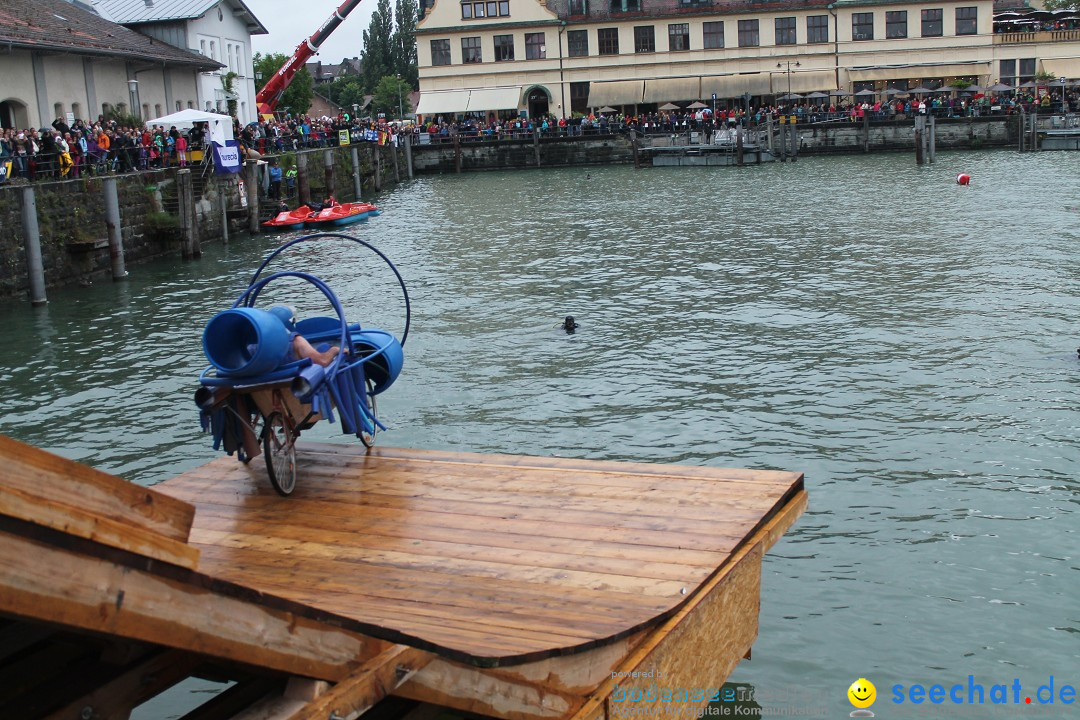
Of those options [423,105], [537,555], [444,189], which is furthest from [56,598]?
[423,105]

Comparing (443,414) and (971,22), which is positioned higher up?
(971,22)

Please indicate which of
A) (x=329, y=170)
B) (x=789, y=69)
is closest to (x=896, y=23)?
(x=789, y=69)

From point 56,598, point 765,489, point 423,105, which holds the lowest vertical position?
point 765,489

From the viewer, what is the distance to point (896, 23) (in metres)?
77.0

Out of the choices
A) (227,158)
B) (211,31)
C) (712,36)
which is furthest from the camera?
(712,36)

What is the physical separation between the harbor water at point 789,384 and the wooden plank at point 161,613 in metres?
4.35

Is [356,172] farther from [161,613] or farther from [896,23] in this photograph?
[161,613]

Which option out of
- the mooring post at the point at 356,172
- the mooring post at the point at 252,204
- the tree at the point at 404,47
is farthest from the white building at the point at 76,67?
the tree at the point at 404,47

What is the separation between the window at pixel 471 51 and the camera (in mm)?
80062

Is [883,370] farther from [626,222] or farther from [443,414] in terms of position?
[626,222]

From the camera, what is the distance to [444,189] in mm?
54812

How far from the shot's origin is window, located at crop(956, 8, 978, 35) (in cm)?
7638

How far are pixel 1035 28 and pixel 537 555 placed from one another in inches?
3215

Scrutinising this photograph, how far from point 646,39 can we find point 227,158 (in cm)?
4860
